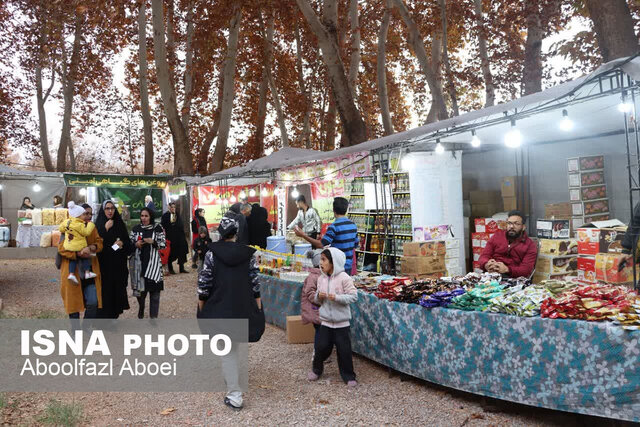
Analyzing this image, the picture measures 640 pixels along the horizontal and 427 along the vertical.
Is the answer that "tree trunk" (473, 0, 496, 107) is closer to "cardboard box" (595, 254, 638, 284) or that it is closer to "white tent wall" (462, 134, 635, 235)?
"white tent wall" (462, 134, 635, 235)

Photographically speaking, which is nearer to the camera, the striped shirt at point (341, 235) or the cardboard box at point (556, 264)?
the striped shirt at point (341, 235)

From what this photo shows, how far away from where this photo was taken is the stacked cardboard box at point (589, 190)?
8.05 meters

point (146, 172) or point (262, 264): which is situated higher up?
point (146, 172)

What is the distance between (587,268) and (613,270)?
39cm

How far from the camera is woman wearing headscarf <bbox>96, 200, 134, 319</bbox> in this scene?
6.65 metres

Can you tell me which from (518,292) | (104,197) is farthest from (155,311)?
(104,197)

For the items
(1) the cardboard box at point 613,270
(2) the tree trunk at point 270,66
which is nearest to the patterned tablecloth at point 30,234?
(2) the tree trunk at point 270,66

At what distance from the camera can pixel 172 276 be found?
12.7 m

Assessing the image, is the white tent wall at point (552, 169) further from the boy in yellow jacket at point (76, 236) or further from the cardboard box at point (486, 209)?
the boy in yellow jacket at point (76, 236)

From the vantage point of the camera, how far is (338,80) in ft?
38.4

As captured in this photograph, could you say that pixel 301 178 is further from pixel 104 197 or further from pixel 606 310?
pixel 104 197

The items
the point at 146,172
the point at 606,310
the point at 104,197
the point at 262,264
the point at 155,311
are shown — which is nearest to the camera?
the point at 606,310

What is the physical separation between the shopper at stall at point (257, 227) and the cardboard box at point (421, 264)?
307cm

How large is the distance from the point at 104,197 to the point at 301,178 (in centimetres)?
1071
